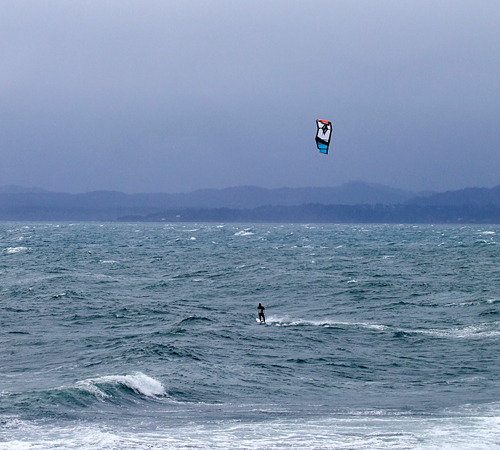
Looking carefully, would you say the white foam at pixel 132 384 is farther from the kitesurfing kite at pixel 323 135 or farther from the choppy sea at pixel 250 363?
the kitesurfing kite at pixel 323 135

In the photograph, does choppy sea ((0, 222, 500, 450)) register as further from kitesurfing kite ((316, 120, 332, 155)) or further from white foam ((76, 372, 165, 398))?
kitesurfing kite ((316, 120, 332, 155))

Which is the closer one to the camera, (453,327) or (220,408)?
(220,408)

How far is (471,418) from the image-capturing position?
1734cm

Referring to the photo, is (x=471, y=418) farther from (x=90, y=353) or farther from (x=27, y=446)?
(x=90, y=353)

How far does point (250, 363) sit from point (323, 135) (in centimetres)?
957

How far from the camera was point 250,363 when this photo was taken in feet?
80.0

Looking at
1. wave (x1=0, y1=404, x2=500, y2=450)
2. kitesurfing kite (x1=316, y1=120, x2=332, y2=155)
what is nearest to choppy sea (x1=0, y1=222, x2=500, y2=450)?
wave (x1=0, y1=404, x2=500, y2=450)

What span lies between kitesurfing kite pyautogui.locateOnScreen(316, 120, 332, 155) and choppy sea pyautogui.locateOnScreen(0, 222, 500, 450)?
8040mm

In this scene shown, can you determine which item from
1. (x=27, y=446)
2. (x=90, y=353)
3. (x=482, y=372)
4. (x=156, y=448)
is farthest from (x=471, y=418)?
(x=90, y=353)

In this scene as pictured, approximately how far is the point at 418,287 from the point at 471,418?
29.6 metres

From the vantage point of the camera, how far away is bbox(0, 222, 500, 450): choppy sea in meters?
16.2

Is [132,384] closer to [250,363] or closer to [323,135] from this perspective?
[250,363]

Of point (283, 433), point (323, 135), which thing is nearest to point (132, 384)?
point (283, 433)

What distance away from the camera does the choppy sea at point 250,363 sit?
1620 centimetres
